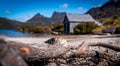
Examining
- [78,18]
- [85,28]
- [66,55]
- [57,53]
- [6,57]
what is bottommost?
[85,28]

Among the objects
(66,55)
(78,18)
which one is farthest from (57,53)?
(78,18)

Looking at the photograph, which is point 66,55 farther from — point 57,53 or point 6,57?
point 6,57

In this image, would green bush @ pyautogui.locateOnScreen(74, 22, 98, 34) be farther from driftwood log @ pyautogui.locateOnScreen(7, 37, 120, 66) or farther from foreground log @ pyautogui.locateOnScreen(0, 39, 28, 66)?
foreground log @ pyautogui.locateOnScreen(0, 39, 28, 66)

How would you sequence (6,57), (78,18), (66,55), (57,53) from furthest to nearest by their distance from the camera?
(78,18) < (66,55) < (57,53) < (6,57)

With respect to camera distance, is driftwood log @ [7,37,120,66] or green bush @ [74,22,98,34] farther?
green bush @ [74,22,98,34]

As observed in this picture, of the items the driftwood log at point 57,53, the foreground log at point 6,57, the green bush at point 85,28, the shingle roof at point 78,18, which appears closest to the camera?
the foreground log at point 6,57

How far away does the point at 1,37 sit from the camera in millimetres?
1959

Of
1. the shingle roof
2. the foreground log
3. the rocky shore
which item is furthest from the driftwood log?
the shingle roof

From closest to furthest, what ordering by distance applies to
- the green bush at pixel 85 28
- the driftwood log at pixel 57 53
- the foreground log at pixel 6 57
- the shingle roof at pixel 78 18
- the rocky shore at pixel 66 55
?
the foreground log at pixel 6 57 → the driftwood log at pixel 57 53 → the rocky shore at pixel 66 55 → the green bush at pixel 85 28 → the shingle roof at pixel 78 18

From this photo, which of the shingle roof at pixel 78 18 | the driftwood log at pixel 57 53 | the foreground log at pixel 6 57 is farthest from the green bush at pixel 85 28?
the foreground log at pixel 6 57

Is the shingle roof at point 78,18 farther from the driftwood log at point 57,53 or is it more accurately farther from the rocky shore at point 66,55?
the driftwood log at point 57,53

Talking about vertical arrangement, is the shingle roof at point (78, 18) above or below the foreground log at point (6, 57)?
above

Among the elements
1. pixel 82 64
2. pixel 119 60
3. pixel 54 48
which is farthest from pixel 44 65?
pixel 119 60

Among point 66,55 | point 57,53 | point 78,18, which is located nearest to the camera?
point 57,53
